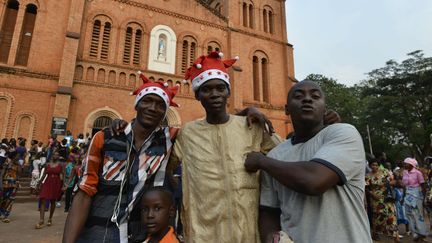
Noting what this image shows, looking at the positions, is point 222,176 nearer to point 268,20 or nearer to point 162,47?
point 162,47

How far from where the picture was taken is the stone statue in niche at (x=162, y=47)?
16.0 metres

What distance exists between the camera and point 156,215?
1845mm

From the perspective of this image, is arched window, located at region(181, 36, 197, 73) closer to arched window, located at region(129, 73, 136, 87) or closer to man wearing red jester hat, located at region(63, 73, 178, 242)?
arched window, located at region(129, 73, 136, 87)

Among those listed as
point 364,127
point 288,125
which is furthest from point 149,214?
point 364,127

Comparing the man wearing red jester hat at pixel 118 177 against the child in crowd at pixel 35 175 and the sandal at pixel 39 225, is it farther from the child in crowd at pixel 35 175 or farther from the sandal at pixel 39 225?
the child in crowd at pixel 35 175

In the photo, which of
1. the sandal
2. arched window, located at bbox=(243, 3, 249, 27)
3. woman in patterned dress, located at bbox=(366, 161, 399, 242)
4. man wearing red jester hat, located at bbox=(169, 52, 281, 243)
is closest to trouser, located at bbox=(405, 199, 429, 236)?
woman in patterned dress, located at bbox=(366, 161, 399, 242)

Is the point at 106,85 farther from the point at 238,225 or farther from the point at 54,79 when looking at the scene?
the point at 238,225

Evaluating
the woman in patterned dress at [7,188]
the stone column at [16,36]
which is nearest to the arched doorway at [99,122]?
the stone column at [16,36]

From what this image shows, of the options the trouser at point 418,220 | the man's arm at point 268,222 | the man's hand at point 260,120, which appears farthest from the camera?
the trouser at point 418,220

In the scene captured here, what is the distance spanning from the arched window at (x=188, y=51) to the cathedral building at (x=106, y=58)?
6cm

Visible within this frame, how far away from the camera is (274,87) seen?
1923 cm

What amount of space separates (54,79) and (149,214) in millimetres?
14078

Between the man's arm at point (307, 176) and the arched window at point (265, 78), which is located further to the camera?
the arched window at point (265, 78)

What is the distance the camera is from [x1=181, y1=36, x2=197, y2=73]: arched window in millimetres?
16869
